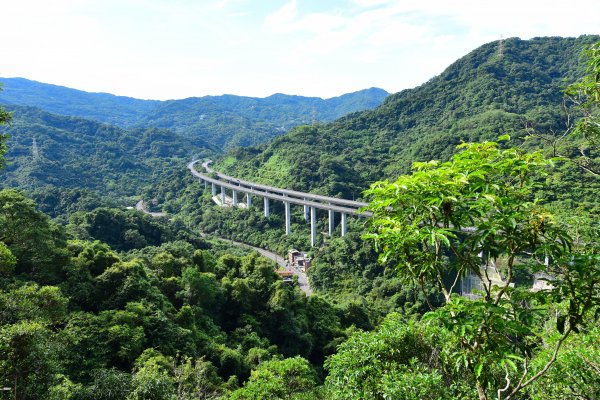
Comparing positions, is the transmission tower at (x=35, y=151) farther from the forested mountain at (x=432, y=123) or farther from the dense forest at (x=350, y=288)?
the forested mountain at (x=432, y=123)

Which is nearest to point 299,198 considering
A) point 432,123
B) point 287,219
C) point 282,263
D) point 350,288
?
point 287,219

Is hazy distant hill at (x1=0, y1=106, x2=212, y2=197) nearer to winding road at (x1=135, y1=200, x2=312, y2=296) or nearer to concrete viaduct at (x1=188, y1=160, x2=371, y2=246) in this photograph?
concrete viaduct at (x1=188, y1=160, x2=371, y2=246)

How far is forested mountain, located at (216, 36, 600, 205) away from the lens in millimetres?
57875

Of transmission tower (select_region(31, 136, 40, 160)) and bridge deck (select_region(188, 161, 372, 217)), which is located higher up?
transmission tower (select_region(31, 136, 40, 160))

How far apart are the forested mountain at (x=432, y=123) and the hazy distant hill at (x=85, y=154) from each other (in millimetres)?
23672

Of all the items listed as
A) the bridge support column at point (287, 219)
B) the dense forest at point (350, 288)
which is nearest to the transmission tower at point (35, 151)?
the dense forest at point (350, 288)

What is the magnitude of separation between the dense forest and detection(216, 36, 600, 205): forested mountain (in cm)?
83

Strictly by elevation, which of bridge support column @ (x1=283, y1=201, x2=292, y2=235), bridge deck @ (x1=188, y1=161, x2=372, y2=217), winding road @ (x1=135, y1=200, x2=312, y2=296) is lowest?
winding road @ (x1=135, y1=200, x2=312, y2=296)

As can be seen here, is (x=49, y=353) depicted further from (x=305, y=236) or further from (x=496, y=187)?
(x=305, y=236)

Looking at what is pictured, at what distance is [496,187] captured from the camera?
3.47m

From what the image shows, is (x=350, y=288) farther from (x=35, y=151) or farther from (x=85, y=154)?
(x=85, y=154)

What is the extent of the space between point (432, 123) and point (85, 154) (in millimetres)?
82455

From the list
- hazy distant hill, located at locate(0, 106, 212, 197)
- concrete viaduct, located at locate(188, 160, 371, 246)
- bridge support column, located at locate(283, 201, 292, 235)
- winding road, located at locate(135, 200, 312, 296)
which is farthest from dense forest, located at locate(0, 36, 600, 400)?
hazy distant hill, located at locate(0, 106, 212, 197)

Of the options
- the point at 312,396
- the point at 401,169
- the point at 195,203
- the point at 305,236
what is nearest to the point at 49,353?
the point at 312,396
